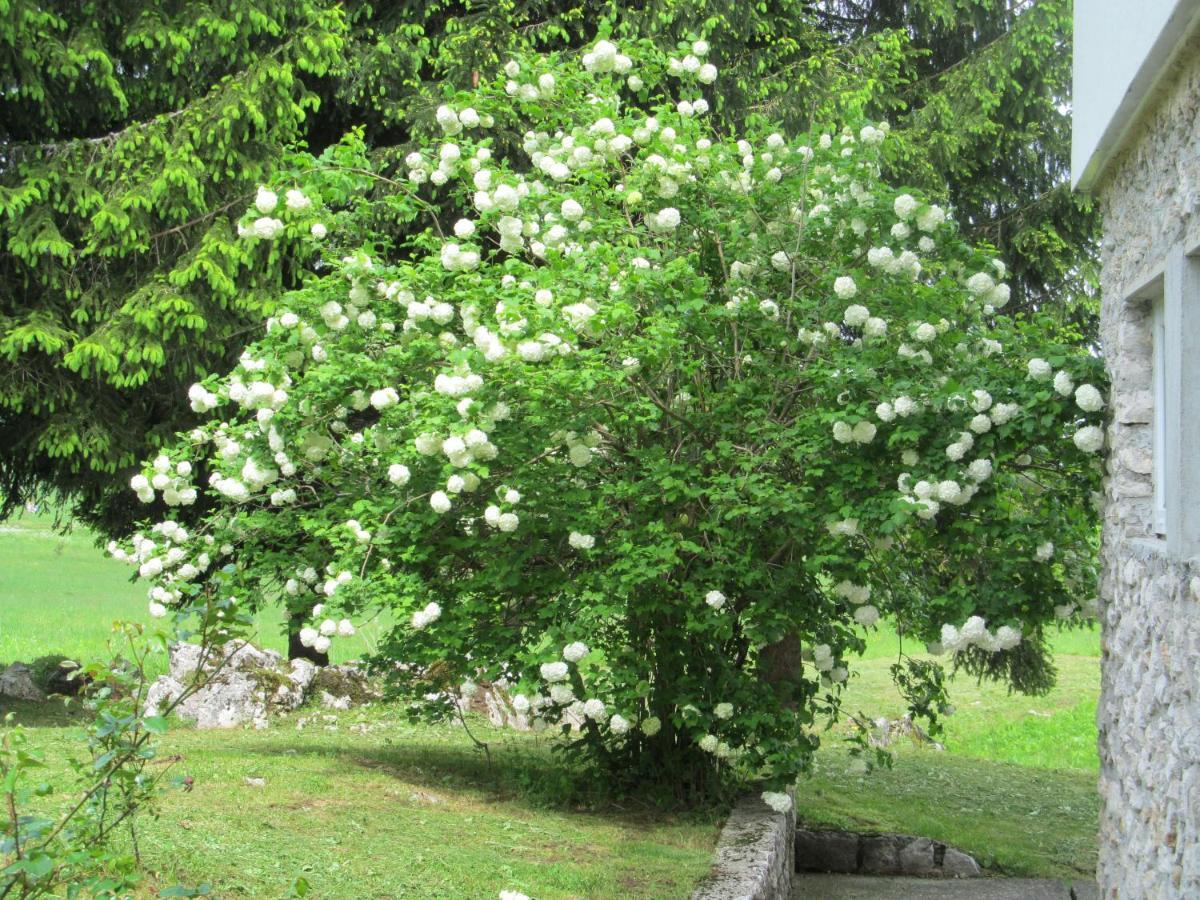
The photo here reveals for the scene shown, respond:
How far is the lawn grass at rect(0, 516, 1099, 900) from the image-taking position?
15.0ft

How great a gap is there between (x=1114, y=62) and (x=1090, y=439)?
146cm

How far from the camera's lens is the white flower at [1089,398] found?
5156 mm

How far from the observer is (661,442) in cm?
633

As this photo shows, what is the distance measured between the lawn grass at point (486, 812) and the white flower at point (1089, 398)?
7.82 feet

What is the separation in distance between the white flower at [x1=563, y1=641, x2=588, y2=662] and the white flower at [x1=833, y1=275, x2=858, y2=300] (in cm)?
193

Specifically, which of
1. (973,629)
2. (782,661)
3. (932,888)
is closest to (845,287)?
(973,629)

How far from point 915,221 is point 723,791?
9.59ft

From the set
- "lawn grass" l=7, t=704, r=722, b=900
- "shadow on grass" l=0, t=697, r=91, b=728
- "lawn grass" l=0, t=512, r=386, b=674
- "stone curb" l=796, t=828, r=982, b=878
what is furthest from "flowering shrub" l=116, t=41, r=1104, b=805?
"lawn grass" l=0, t=512, r=386, b=674

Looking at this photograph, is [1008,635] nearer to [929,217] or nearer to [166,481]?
[929,217]

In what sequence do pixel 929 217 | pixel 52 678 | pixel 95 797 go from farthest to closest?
pixel 52 678 → pixel 929 217 → pixel 95 797

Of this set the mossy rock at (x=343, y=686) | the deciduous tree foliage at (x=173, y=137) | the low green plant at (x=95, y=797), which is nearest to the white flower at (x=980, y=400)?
the deciduous tree foliage at (x=173, y=137)

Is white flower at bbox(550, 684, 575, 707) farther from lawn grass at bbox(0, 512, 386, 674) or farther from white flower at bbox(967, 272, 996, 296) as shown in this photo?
lawn grass at bbox(0, 512, 386, 674)

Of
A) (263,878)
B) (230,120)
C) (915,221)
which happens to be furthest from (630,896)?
(230,120)

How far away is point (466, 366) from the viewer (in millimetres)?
5324
